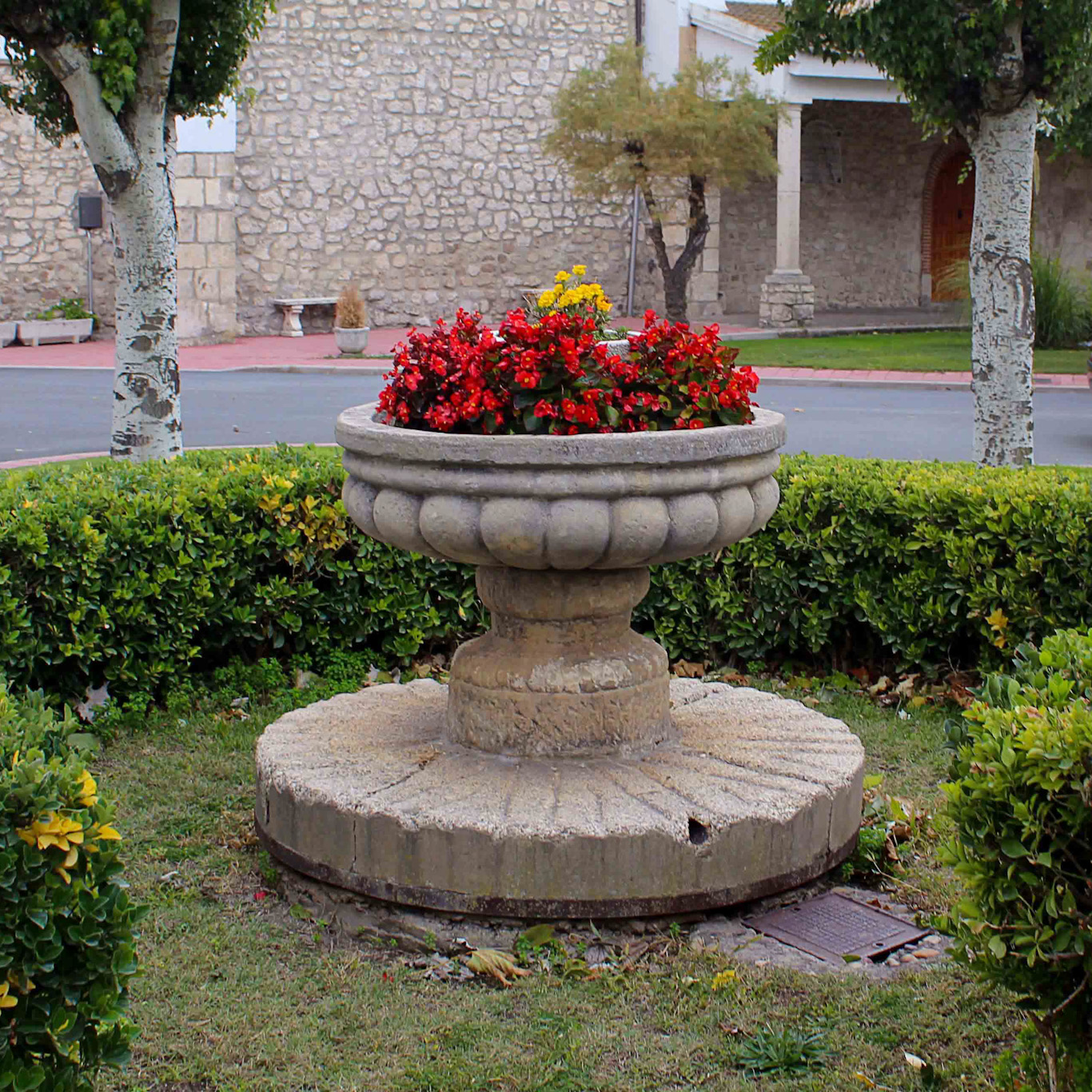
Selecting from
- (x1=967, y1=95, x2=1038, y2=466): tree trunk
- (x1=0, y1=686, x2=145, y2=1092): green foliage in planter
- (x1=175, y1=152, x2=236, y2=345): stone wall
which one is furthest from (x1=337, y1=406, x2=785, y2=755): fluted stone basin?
(x1=175, y1=152, x2=236, y2=345): stone wall

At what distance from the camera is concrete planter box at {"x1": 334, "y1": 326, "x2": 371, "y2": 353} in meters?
18.8

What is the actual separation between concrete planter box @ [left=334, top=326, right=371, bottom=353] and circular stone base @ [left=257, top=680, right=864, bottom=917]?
15045 millimetres

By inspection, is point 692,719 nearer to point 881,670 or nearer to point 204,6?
point 881,670

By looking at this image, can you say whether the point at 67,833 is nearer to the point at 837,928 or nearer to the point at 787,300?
the point at 837,928

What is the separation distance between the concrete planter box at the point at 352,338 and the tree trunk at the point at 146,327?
11.6 m

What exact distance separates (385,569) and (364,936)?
2.17 m

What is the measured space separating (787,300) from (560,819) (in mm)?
19371

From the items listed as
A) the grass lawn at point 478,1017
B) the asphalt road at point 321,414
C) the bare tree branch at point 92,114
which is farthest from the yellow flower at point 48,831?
the asphalt road at point 321,414

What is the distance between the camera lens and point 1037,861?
2.32 m

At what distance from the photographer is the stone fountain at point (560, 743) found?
3.51 m

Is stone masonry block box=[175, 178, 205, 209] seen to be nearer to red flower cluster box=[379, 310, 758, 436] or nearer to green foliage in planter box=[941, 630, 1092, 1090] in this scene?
red flower cluster box=[379, 310, 758, 436]

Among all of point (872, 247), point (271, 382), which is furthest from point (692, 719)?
point (872, 247)

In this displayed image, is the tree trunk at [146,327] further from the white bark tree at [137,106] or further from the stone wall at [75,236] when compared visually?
the stone wall at [75,236]

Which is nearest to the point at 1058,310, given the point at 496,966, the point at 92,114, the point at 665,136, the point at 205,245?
the point at 665,136
